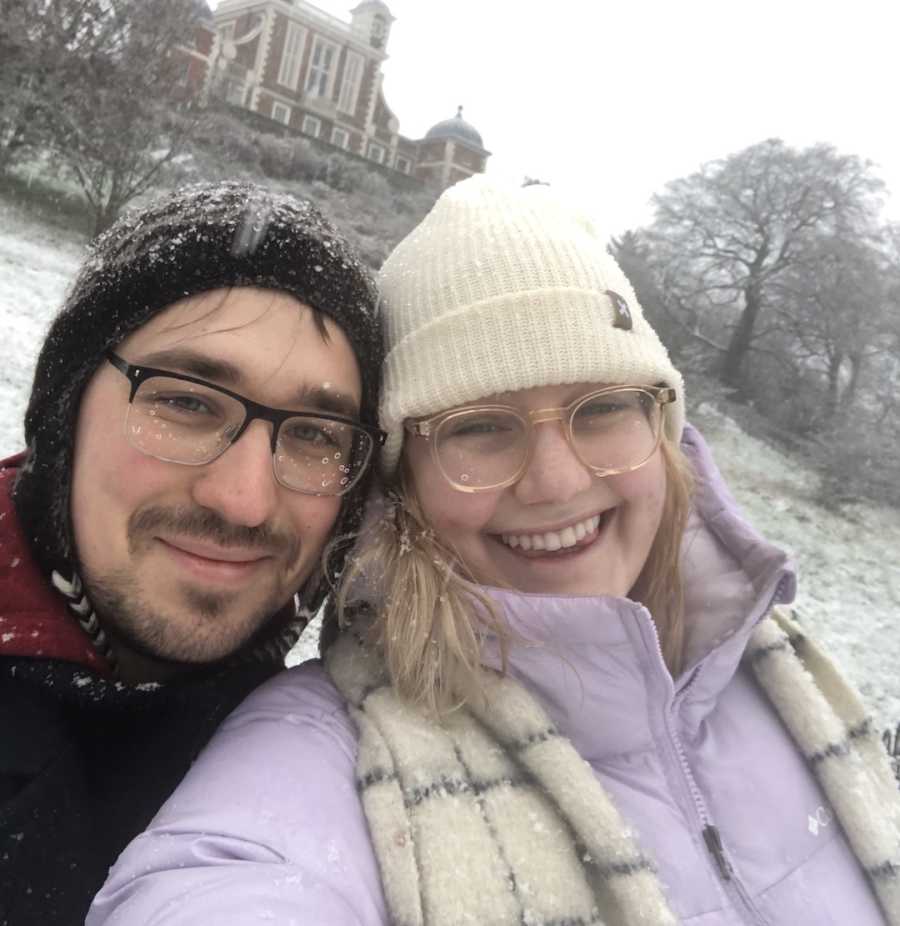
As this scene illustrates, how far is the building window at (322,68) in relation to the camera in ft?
109

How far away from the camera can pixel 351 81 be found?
34.4 m

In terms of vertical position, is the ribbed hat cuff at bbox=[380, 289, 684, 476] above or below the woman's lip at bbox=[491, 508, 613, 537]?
above

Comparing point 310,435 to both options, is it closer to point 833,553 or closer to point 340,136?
point 833,553

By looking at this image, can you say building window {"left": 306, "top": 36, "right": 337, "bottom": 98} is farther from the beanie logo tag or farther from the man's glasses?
the man's glasses

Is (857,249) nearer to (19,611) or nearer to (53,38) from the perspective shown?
(53,38)

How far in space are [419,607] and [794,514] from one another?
968 centimetres

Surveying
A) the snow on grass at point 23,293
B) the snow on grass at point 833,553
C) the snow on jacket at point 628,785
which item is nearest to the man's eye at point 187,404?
the snow on jacket at point 628,785

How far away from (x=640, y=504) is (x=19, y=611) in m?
1.39

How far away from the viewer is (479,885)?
1.11 metres

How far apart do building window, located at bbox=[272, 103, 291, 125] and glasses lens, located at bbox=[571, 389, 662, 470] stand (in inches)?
1423

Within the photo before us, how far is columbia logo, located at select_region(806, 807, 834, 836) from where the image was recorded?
5.08 feet

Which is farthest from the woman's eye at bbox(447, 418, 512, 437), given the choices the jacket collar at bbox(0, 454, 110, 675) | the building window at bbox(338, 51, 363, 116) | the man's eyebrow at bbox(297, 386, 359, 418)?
the building window at bbox(338, 51, 363, 116)

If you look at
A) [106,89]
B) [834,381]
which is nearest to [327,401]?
[106,89]

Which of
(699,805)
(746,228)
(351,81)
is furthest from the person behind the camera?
(351,81)
